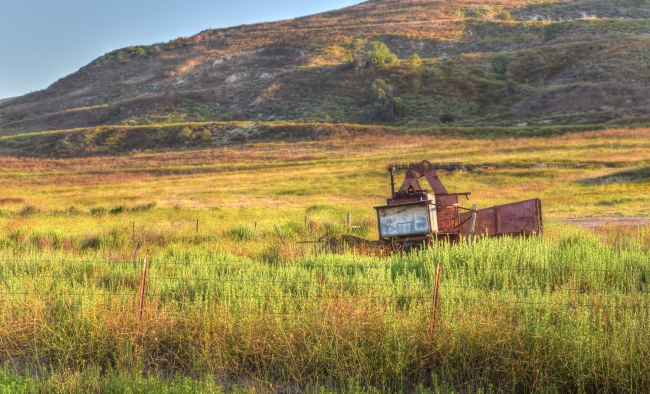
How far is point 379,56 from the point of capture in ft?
307

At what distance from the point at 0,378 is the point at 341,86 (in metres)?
83.7

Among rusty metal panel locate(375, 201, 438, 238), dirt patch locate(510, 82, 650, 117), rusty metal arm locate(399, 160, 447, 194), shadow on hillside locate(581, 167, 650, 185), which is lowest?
shadow on hillside locate(581, 167, 650, 185)

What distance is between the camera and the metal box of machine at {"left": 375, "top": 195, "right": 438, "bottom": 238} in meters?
12.6

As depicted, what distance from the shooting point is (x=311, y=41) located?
11719 cm

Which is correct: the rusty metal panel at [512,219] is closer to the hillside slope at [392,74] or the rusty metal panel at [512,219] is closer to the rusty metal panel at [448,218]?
the rusty metal panel at [448,218]

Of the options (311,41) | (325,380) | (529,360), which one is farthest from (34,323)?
(311,41)

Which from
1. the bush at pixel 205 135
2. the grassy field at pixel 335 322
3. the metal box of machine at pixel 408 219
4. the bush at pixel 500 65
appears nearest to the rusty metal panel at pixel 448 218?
the metal box of machine at pixel 408 219

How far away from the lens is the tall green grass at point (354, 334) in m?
6.22

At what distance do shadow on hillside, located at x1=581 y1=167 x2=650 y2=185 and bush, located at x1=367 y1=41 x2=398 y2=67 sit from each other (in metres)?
61.3

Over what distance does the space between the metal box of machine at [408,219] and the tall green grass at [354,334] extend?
394cm

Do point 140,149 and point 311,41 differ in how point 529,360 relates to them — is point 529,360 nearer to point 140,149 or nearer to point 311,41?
point 140,149

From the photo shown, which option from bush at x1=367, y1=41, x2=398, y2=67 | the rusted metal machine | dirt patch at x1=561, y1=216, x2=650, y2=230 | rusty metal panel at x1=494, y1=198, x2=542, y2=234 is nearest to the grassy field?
rusty metal panel at x1=494, y1=198, x2=542, y2=234

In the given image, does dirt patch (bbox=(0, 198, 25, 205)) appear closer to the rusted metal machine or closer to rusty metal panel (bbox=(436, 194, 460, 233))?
the rusted metal machine

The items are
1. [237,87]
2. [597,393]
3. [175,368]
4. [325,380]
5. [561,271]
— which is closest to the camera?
[597,393]
